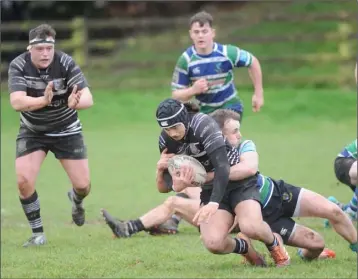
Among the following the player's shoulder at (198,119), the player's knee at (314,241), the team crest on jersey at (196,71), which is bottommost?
the player's knee at (314,241)

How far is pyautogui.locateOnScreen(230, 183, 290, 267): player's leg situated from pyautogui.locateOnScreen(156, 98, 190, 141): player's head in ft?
2.24

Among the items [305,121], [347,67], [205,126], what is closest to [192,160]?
[205,126]

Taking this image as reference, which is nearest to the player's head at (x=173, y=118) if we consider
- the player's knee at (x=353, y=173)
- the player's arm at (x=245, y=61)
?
the player's knee at (x=353, y=173)

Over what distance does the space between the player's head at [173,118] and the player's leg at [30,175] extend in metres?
2.56

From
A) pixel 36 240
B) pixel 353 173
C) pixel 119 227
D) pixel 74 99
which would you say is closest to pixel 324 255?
pixel 353 173

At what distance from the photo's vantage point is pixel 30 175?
30.4ft

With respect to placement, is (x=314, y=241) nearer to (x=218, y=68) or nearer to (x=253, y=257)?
(x=253, y=257)

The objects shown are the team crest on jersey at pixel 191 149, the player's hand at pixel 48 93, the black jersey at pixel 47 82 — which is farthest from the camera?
the black jersey at pixel 47 82

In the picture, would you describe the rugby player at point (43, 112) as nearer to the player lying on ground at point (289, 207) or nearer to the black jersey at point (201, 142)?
the black jersey at point (201, 142)

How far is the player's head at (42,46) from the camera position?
9031 mm

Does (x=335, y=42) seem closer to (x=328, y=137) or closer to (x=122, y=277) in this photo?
(x=328, y=137)

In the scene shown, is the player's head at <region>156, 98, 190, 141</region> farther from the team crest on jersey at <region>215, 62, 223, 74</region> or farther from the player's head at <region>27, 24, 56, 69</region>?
the team crest on jersey at <region>215, 62, 223, 74</region>

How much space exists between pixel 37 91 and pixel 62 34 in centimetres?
1910

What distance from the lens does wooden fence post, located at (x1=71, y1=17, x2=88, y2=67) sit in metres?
24.1
